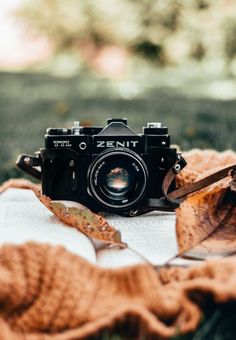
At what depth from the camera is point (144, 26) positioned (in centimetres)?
626

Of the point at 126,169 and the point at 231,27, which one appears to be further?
the point at 231,27

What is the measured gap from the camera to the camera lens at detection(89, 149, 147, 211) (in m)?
1.84

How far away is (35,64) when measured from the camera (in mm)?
6922

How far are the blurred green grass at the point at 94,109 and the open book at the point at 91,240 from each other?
87 cm

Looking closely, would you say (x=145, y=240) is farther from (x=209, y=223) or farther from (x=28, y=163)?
(x=28, y=163)

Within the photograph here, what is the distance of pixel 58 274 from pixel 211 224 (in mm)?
440

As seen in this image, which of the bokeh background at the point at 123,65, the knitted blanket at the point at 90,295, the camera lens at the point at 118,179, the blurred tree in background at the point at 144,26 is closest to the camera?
the knitted blanket at the point at 90,295

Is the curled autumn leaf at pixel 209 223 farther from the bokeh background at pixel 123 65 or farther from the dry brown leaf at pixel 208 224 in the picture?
the bokeh background at pixel 123 65

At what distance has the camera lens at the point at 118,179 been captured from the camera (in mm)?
1844

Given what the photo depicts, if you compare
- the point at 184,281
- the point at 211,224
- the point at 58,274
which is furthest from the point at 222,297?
the point at 211,224

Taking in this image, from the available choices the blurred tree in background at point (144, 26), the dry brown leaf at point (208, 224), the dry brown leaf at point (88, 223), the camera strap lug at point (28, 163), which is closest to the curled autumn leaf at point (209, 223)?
the dry brown leaf at point (208, 224)

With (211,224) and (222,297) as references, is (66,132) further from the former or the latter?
(222,297)

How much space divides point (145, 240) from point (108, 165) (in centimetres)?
31

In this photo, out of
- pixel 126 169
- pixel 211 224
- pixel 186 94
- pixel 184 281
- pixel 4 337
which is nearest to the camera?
pixel 4 337
